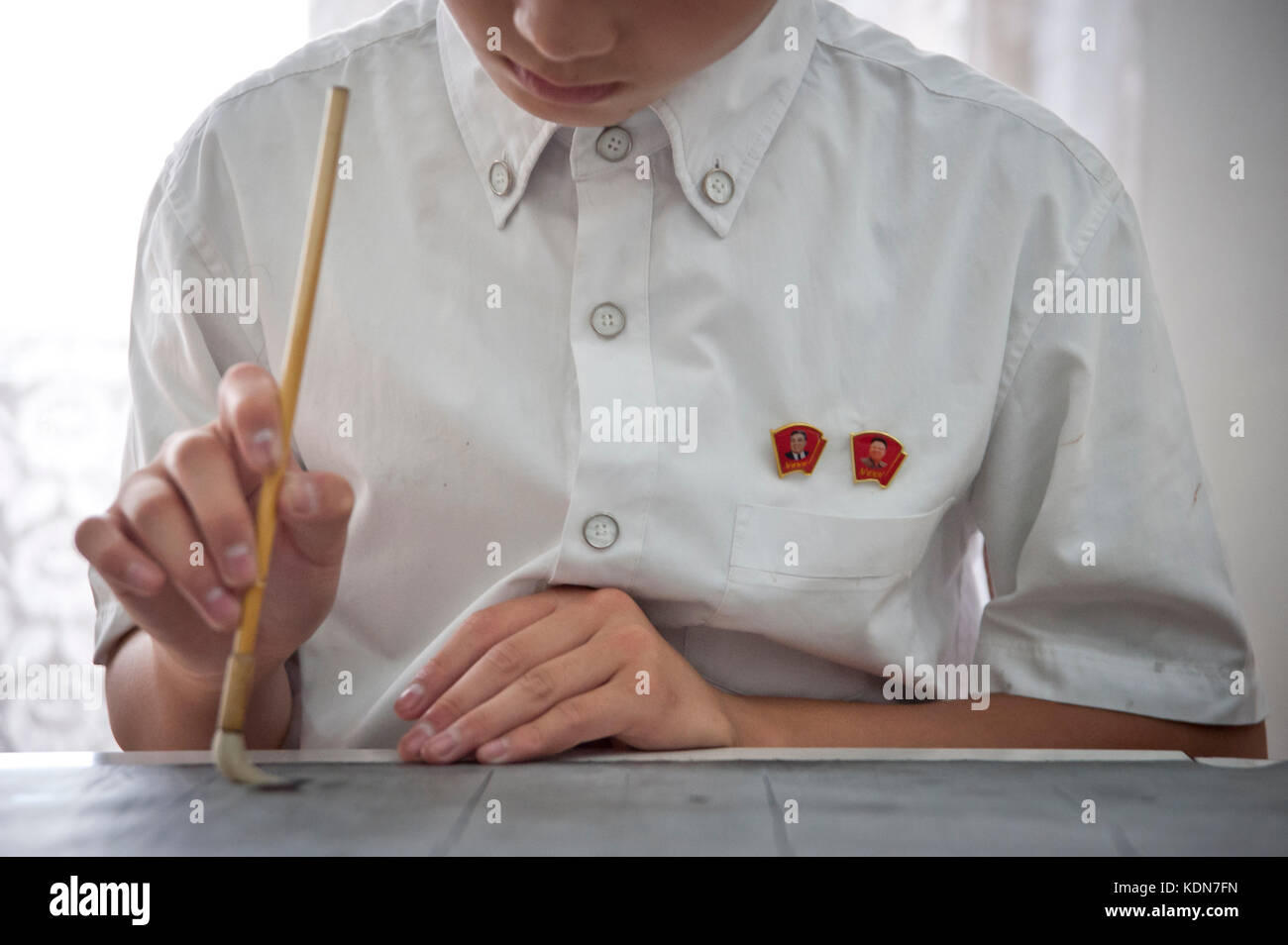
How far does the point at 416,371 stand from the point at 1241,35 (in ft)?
3.41

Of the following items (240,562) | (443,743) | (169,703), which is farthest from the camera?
→ (169,703)

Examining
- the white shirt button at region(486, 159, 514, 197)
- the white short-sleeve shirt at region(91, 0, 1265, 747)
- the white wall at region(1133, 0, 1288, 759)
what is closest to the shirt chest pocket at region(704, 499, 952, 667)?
the white short-sleeve shirt at region(91, 0, 1265, 747)

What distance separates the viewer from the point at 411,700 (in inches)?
21.0

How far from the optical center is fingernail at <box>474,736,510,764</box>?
0.50 metres

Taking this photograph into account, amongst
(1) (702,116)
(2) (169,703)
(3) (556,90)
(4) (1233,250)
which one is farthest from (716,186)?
(4) (1233,250)

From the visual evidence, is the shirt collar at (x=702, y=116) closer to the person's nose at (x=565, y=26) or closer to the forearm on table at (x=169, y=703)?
the person's nose at (x=565, y=26)

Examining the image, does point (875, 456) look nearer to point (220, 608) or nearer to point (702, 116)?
point (702, 116)

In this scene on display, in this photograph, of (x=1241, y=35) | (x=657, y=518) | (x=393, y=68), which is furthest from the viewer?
(x=1241, y=35)

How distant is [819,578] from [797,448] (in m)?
0.07

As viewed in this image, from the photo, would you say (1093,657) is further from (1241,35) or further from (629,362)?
(1241,35)

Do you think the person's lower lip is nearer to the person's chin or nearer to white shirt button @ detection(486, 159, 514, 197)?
the person's chin

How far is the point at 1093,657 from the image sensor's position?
2.13ft

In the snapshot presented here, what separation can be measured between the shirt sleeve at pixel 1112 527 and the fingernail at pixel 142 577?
453 mm
